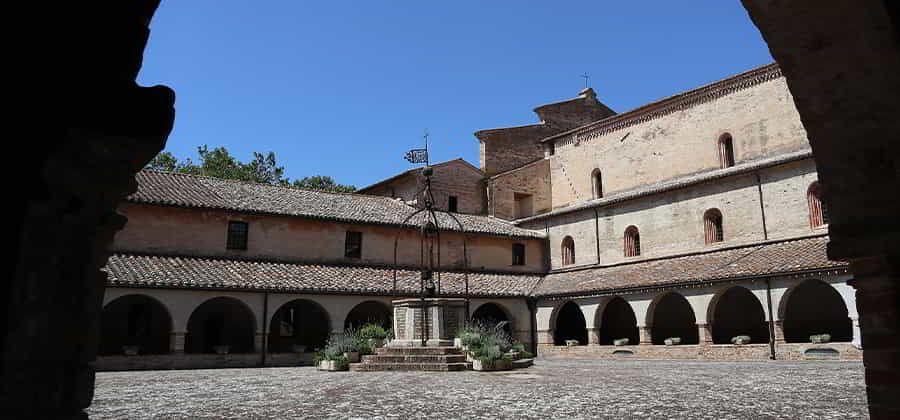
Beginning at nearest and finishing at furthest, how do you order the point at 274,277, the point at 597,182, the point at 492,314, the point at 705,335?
the point at 705,335 < the point at 274,277 < the point at 492,314 < the point at 597,182

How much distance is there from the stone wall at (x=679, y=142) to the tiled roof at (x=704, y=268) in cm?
425

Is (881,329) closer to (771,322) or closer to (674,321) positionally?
(771,322)

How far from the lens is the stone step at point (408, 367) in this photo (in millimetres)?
16244

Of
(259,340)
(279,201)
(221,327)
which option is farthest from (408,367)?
(279,201)

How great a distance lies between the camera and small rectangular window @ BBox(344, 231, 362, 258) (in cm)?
2648

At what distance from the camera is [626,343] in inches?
960

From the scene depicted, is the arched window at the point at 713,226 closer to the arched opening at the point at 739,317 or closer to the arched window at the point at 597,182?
the arched opening at the point at 739,317

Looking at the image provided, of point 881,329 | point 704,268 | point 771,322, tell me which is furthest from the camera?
point 704,268

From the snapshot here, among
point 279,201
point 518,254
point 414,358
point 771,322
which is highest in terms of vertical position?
point 279,201

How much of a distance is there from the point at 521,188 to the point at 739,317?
12908 millimetres

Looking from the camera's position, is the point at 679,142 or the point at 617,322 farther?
the point at 617,322

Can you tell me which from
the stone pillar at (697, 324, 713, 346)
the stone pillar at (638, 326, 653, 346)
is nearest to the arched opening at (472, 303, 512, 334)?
the stone pillar at (638, 326, 653, 346)

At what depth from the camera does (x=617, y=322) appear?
93.6 feet

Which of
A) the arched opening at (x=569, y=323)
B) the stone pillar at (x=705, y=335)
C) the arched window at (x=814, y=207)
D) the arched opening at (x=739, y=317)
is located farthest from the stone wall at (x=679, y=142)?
the stone pillar at (x=705, y=335)
